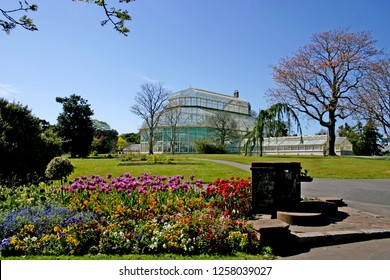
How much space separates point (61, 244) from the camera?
4.82m

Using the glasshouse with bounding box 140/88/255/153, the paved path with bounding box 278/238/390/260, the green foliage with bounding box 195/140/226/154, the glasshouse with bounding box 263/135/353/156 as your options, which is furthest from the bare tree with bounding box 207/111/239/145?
the paved path with bounding box 278/238/390/260

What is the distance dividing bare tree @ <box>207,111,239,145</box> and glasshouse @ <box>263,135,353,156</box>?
6689 millimetres

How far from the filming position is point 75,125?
1762 inches

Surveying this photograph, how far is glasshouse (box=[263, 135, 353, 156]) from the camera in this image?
Result: 5008cm

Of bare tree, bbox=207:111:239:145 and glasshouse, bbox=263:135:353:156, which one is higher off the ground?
bare tree, bbox=207:111:239:145

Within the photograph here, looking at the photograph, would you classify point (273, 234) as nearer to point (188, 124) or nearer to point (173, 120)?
point (173, 120)

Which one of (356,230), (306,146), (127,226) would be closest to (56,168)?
(127,226)

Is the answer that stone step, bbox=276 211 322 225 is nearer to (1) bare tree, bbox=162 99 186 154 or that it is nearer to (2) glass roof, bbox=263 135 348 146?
(2) glass roof, bbox=263 135 348 146

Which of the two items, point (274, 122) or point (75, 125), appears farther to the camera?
point (75, 125)

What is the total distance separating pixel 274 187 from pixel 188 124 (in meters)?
49.4

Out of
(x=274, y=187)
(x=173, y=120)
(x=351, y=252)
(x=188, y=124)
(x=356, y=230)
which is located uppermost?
(x=173, y=120)

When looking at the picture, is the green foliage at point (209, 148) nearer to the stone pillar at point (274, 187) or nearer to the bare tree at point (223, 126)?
the bare tree at point (223, 126)
